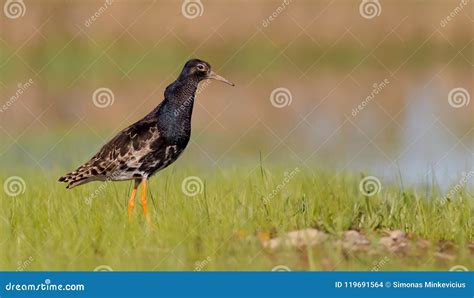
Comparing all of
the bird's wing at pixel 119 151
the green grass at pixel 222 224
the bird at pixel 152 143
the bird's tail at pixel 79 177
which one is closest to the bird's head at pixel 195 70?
the bird at pixel 152 143

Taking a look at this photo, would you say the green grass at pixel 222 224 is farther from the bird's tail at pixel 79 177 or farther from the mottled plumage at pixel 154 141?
the mottled plumage at pixel 154 141

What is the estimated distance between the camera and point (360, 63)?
23016mm

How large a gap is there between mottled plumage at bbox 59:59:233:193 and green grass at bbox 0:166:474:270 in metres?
0.29

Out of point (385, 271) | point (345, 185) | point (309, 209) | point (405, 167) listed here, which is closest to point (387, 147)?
point (405, 167)

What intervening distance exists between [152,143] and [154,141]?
1.2 inches

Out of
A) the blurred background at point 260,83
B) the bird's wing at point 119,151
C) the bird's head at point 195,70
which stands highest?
Answer: the blurred background at point 260,83

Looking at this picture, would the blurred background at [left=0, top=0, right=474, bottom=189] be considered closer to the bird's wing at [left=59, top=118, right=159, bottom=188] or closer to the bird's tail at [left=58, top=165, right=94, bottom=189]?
the bird's wing at [left=59, top=118, right=159, bottom=188]

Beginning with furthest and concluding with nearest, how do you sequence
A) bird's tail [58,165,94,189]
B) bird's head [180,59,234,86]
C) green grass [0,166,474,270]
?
1. bird's tail [58,165,94,189]
2. bird's head [180,59,234,86]
3. green grass [0,166,474,270]

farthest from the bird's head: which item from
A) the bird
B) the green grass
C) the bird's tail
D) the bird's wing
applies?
the bird's tail

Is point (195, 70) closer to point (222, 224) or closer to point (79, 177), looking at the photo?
point (79, 177)

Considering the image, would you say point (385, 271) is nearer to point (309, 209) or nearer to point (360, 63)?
point (309, 209)

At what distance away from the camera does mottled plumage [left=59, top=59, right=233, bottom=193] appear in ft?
32.2

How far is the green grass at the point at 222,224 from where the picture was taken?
28.0ft

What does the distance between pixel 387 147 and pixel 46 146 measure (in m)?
5.73
